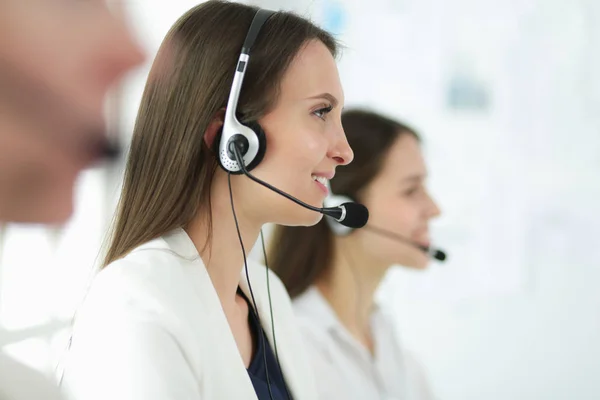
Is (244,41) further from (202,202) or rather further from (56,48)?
(56,48)

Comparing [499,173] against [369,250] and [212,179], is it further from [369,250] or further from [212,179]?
[212,179]

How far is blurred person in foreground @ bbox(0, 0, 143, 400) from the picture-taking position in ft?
0.97

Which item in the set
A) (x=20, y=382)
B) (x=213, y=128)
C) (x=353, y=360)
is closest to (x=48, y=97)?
(x=20, y=382)

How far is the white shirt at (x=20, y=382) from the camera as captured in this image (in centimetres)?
46

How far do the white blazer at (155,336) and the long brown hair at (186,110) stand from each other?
5 cm

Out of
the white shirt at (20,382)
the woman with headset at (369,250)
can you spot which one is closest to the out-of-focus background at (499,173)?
the woman with headset at (369,250)

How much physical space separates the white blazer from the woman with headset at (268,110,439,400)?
66 cm

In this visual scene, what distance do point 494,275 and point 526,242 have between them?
15 cm

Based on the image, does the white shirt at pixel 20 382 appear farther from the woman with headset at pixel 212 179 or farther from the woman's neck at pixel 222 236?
the woman's neck at pixel 222 236

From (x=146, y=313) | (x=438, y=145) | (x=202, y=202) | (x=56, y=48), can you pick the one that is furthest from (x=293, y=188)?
(x=438, y=145)

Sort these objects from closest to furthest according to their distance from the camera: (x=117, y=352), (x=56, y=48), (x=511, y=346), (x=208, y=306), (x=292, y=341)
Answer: (x=56, y=48) → (x=117, y=352) → (x=208, y=306) → (x=292, y=341) → (x=511, y=346)

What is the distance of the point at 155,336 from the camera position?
0.81 meters

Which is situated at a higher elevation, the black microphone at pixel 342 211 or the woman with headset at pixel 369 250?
the black microphone at pixel 342 211

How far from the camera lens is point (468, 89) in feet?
7.54
